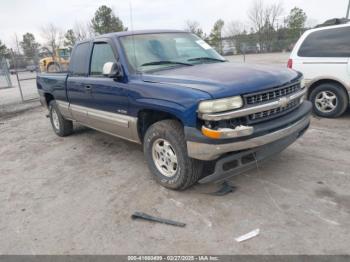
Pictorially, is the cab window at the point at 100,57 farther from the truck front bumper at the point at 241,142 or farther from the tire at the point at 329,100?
the tire at the point at 329,100

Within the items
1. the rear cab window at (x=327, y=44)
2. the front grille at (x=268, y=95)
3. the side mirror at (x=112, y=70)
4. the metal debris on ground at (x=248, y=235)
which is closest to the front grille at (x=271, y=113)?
the front grille at (x=268, y=95)

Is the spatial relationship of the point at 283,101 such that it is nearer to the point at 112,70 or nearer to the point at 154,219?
the point at 154,219

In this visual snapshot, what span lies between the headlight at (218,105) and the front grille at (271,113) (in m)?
0.27

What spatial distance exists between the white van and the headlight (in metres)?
4.01

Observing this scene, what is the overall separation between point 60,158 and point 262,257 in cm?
390

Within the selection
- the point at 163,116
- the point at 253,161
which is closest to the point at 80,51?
the point at 163,116

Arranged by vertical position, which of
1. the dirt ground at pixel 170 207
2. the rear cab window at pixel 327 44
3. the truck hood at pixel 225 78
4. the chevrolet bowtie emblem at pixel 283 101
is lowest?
the dirt ground at pixel 170 207

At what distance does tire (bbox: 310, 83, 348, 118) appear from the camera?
5.94 metres

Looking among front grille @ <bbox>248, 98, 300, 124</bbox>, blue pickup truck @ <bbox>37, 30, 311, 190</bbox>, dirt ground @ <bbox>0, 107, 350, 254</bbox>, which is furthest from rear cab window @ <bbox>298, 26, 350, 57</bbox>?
front grille @ <bbox>248, 98, 300, 124</bbox>

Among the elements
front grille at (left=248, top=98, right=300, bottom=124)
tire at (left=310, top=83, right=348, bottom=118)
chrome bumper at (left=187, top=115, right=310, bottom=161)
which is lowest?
tire at (left=310, top=83, right=348, bottom=118)

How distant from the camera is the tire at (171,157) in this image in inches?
129

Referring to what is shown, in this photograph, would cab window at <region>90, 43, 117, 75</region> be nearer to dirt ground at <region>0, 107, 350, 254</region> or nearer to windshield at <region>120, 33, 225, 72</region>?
windshield at <region>120, 33, 225, 72</region>

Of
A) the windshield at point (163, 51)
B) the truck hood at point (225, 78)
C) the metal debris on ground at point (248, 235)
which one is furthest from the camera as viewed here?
the windshield at point (163, 51)

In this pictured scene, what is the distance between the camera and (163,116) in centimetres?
362
